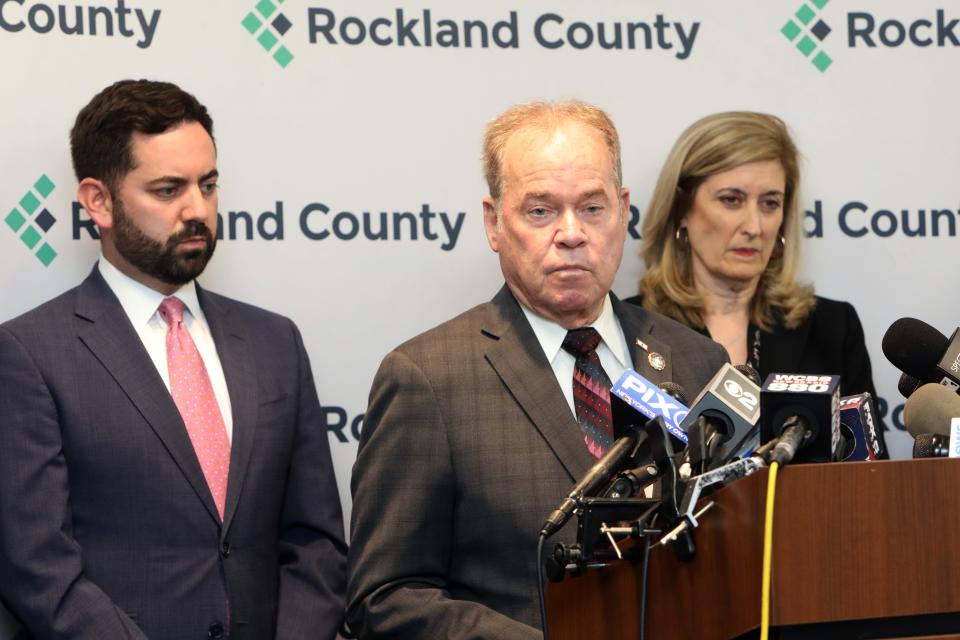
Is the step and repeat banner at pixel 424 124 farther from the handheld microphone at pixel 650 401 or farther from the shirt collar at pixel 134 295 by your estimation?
the handheld microphone at pixel 650 401

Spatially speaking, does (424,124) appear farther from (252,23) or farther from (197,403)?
(197,403)

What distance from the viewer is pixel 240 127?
4078 millimetres

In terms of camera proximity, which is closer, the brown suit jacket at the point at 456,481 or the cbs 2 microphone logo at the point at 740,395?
the cbs 2 microphone logo at the point at 740,395

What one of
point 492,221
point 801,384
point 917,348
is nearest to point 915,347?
point 917,348

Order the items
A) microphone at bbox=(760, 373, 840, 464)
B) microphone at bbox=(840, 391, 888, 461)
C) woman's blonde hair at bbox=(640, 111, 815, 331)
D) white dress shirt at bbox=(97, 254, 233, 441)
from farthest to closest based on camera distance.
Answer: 1. woman's blonde hair at bbox=(640, 111, 815, 331)
2. white dress shirt at bbox=(97, 254, 233, 441)
3. microphone at bbox=(840, 391, 888, 461)
4. microphone at bbox=(760, 373, 840, 464)

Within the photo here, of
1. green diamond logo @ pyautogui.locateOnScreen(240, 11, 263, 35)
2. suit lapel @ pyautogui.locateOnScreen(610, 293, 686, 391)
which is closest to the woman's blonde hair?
suit lapel @ pyautogui.locateOnScreen(610, 293, 686, 391)

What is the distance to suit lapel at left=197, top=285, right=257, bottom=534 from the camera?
3.37m

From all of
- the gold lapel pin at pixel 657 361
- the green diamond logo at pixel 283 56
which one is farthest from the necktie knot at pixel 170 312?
the gold lapel pin at pixel 657 361

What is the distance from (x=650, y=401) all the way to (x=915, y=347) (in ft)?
1.75

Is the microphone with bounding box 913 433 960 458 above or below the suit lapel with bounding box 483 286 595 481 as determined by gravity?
below

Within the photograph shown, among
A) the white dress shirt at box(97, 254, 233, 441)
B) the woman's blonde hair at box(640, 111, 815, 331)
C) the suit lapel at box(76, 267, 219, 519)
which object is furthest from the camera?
the woman's blonde hair at box(640, 111, 815, 331)

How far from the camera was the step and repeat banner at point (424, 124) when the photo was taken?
396cm

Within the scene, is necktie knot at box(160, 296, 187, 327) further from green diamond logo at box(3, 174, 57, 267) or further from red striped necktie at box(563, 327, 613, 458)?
red striped necktie at box(563, 327, 613, 458)

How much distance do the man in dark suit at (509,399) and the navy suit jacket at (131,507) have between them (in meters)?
0.73
